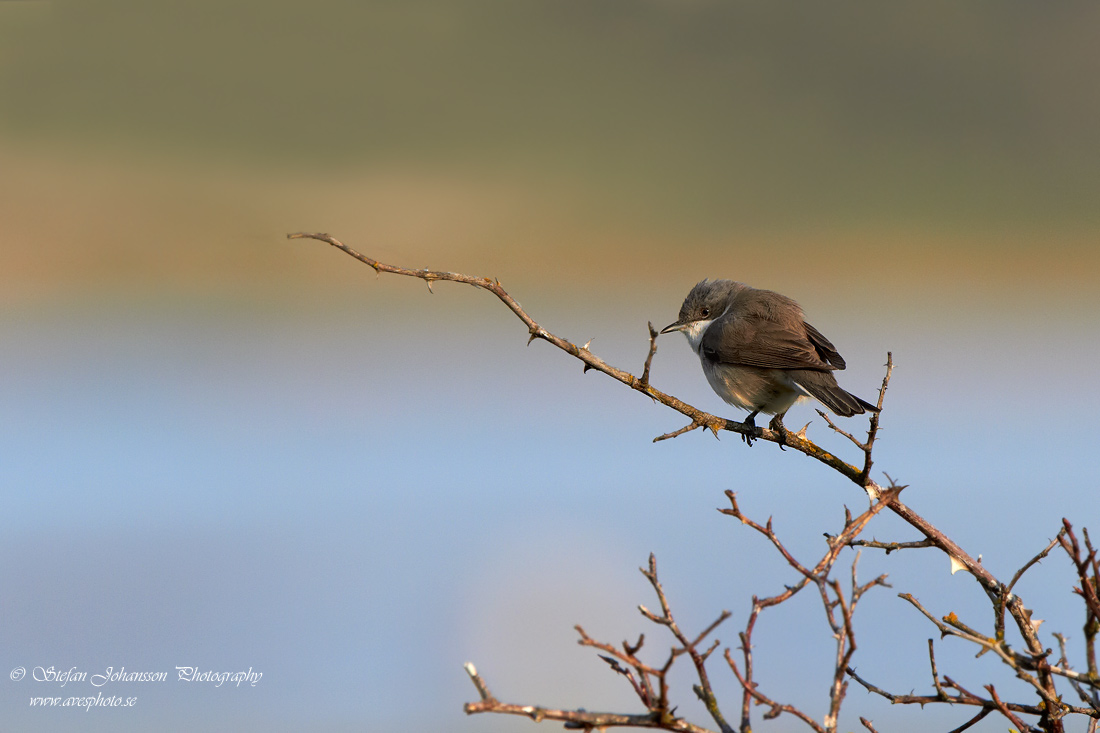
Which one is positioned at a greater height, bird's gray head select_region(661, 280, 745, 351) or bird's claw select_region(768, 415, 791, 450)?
bird's gray head select_region(661, 280, 745, 351)

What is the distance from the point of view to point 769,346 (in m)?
4.12

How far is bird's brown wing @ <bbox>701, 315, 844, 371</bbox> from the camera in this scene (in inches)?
158

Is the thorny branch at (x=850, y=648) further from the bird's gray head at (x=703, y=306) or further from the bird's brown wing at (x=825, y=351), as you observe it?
the bird's gray head at (x=703, y=306)

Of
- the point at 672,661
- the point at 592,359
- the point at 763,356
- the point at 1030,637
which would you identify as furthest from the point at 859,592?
the point at 763,356

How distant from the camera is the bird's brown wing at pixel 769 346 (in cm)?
401

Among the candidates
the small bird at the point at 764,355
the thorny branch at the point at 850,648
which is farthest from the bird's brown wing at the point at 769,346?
the thorny branch at the point at 850,648

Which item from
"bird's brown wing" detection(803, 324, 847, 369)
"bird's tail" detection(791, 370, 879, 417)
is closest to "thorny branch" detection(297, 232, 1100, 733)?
"bird's tail" detection(791, 370, 879, 417)

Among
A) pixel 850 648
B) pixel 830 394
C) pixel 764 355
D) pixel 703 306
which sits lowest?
pixel 850 648

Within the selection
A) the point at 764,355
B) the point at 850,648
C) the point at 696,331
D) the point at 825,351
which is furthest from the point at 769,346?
the point at 850,648

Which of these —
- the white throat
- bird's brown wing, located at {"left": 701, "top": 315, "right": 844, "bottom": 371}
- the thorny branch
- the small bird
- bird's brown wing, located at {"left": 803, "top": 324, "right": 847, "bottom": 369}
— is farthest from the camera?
the white throat

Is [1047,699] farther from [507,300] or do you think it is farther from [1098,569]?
[507,300]

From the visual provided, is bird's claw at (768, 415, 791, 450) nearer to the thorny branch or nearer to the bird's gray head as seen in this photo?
the thorny branch

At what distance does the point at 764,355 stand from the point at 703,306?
882mm

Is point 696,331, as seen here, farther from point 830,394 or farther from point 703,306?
point 830,394
